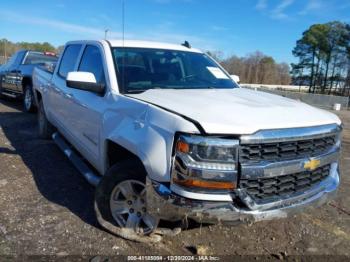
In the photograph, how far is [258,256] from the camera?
350 cm

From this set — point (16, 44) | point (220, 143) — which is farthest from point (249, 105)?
point (16, 44)

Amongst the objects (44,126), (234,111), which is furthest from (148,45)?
(44,126)

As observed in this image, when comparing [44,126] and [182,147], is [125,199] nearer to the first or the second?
[182,147]

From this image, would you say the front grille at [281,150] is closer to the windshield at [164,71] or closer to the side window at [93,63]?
the windshield at [164,71]

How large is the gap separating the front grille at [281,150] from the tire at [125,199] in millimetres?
910

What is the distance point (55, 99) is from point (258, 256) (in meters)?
3.92

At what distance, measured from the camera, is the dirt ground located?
3453 mm

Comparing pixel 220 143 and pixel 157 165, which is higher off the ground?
pixel 220 143

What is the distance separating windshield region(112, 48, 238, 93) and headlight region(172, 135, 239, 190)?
1.30m

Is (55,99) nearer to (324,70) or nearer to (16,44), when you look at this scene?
(324,70)

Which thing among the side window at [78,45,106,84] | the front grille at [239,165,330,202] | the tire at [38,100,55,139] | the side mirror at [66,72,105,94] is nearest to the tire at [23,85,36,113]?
the tire at [38,100,55,139]

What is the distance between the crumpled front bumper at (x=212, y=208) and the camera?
2.89m

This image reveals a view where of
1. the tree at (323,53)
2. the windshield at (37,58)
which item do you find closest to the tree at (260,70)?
the tree at (323,53)

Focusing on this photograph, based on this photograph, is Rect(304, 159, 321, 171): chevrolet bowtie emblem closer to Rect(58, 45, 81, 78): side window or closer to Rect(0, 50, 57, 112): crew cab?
Rect(58, 45, 81, 78): side window
